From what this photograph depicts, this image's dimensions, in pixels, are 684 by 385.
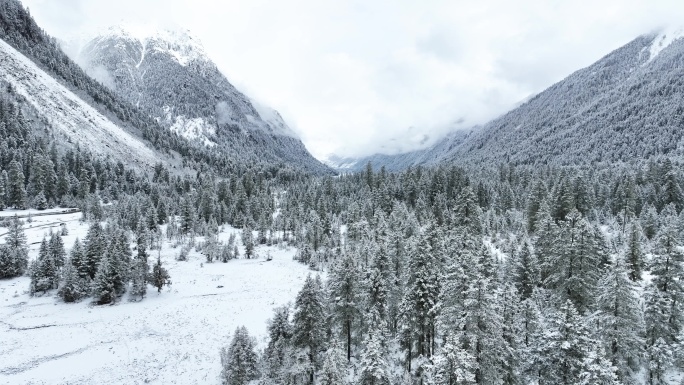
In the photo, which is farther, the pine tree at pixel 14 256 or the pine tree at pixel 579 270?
the pine tree at pixel 14 256

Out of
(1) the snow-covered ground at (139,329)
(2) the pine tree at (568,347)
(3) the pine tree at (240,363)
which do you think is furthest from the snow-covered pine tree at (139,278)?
(2) the pine tree at (568,347)

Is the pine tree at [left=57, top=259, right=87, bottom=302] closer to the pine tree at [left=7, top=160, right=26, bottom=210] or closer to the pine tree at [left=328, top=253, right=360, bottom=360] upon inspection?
the pine tree at [left=328, top=253, right=360, bottom=360]

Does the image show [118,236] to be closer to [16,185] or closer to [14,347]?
[14,347]

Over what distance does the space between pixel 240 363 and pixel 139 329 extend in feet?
70.7

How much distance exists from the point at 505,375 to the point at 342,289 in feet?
51.5

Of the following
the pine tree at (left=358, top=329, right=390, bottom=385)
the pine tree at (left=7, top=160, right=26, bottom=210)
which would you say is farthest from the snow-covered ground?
the pine tree at (left=7, top=160, right=26, bottom=210)

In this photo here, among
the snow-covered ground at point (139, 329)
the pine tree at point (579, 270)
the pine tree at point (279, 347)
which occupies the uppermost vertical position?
the pine tree at point (579, 270)

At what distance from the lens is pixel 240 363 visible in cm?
3509

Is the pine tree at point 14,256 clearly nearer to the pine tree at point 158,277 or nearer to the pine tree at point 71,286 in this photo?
the pine tree at point 71,286

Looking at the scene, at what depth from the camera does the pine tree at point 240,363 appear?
113 ft

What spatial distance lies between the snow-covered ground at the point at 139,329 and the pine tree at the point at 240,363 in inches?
141

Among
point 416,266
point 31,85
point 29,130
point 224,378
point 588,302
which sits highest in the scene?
point 31,85

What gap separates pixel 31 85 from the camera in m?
197

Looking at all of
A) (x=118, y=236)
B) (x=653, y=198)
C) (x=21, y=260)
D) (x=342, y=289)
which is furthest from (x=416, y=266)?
(x=653, y=198)
